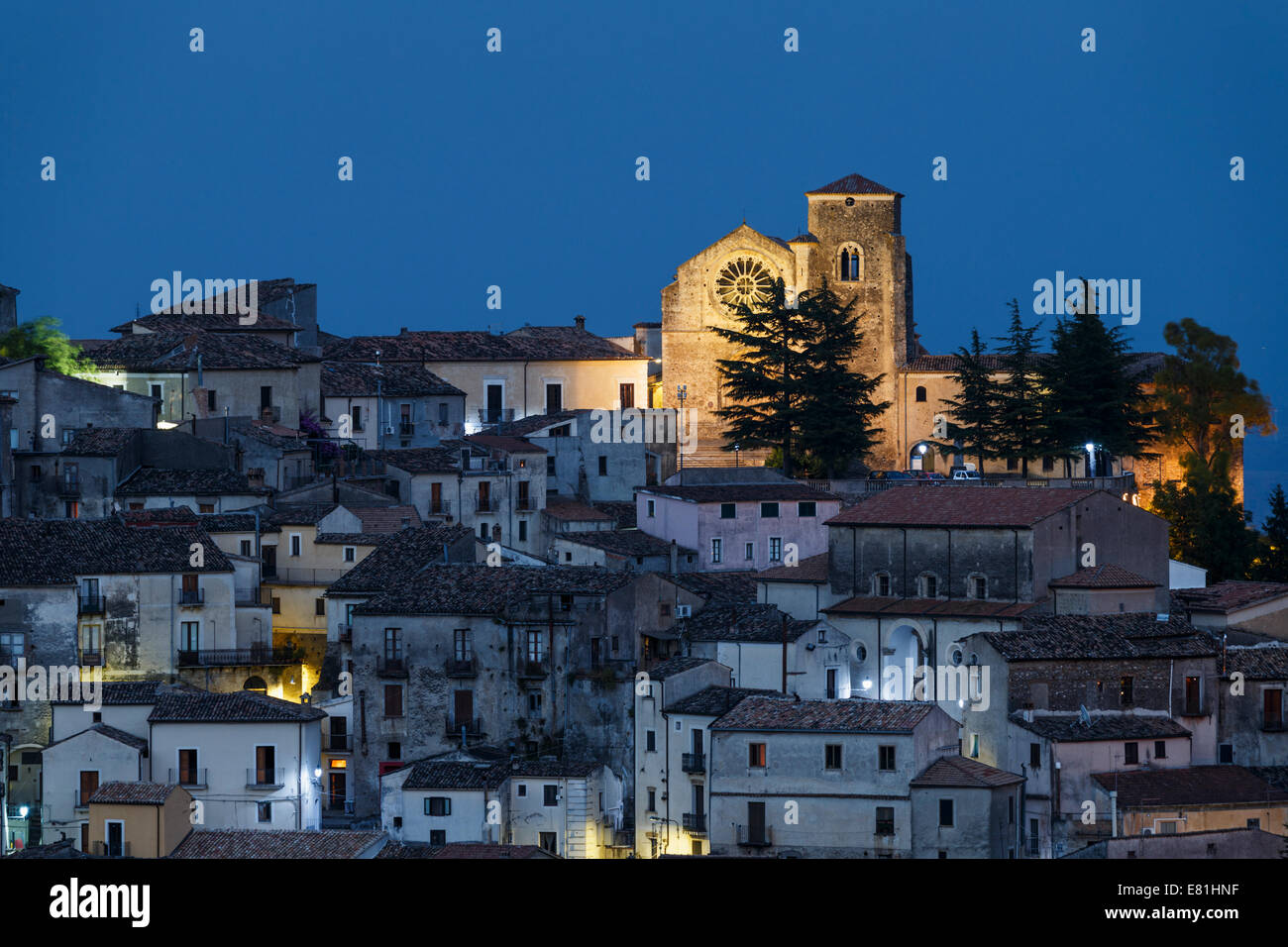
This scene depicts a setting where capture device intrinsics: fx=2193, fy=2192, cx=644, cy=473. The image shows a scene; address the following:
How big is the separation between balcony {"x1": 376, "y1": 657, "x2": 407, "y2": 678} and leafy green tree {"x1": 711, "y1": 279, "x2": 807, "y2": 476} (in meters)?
20.9

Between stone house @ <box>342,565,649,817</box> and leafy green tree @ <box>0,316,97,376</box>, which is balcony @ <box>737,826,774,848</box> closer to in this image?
stone house @ <box>342,565,649,817</box>

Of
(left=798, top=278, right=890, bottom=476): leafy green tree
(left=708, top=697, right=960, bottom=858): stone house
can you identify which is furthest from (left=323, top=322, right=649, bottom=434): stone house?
(left=708, top=697, right=960, bottom=858): stone house

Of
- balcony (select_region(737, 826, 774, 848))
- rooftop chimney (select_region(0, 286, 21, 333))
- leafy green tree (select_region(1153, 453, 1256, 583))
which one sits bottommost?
balcony (select_region(737, 826, 774, 848))

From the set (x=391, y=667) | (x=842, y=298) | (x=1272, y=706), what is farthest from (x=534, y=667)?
(x=842, y=298)

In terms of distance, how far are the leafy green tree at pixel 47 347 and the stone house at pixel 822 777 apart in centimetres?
2408

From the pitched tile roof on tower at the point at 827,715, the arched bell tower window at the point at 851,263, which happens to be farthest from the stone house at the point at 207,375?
the pitched tile roof on tower at the point at 827,715

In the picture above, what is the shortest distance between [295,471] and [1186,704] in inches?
883

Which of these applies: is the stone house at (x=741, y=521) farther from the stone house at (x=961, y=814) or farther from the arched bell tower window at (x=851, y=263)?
the arched bell tower window at (x=851, y=263)

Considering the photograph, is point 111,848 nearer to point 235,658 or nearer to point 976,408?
point 235,658

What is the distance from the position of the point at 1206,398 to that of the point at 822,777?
31.2 m

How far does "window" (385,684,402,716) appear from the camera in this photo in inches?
1556

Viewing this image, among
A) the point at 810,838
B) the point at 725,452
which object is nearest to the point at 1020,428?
the point at 725,452

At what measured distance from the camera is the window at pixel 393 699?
39.5 m
